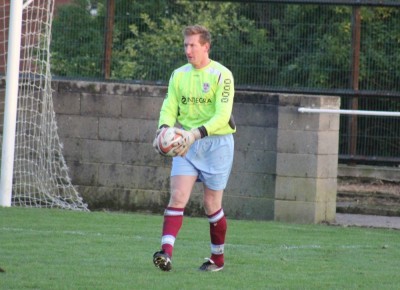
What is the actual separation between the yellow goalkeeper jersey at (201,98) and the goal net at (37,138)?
587cm

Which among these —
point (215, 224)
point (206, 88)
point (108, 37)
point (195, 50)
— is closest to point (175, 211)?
point (215, 224)

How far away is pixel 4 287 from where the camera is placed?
7.75 metres

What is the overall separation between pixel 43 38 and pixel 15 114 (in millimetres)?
1580

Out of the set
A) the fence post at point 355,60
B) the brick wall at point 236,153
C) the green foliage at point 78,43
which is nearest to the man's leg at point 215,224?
the brick wall at point 236,153

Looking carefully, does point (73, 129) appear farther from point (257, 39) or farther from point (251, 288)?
point (251, 288)

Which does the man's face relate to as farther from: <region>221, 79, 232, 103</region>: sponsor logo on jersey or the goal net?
the goal net

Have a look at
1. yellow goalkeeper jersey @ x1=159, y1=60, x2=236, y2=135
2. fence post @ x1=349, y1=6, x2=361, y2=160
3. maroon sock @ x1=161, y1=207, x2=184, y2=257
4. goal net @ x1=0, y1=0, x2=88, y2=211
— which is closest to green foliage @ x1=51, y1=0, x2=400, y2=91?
fence post @ x1=349, y1=6, x2=361, y2=160

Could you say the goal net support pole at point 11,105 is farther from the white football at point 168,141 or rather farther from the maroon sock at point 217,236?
the white football at point 168,141

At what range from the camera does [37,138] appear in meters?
→ 15.0

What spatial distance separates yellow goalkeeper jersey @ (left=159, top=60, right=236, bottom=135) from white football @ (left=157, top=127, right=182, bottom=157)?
0.25m

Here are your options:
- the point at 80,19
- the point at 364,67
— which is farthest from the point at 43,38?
the point at 364,67

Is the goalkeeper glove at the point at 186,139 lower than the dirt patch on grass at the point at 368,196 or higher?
higher

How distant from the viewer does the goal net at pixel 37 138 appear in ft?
48.5

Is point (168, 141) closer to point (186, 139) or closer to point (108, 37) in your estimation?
point (186, 139)
